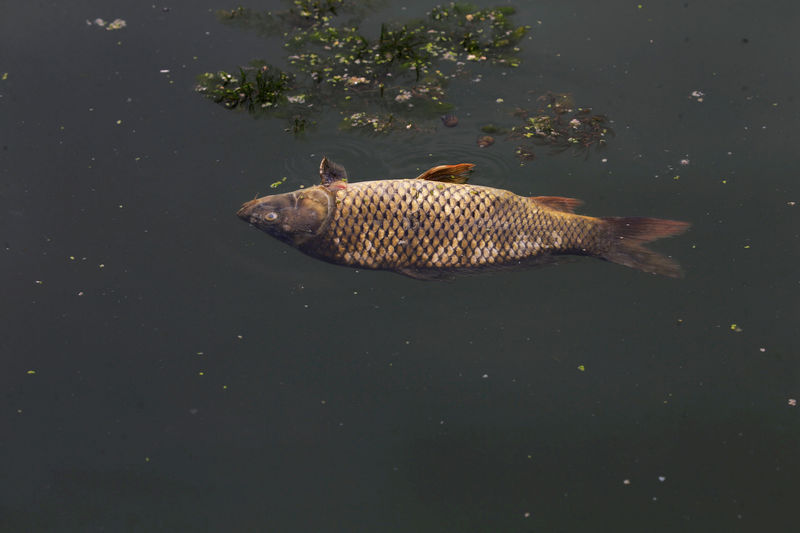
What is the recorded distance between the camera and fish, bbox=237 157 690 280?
13.2 ft

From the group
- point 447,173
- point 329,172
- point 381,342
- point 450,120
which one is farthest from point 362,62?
point 381,342

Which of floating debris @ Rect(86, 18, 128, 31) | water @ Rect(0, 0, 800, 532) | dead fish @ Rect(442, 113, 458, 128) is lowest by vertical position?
water @ Rect(0, 0, 800, 532)

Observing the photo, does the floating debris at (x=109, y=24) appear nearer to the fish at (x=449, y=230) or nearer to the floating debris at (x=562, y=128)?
the fish at (x=449, y=230)

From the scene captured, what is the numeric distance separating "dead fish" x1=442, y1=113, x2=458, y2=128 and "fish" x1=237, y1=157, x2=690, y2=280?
91 centimetres

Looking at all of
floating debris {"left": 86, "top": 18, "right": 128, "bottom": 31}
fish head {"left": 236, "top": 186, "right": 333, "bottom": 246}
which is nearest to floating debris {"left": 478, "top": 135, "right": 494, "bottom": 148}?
fish head {"left": 236, "top": 186, "right": 333, "bottom": 246}

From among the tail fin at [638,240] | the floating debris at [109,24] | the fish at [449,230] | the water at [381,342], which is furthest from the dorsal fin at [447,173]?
A: the floating debris at [109,24]

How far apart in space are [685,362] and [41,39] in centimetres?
521

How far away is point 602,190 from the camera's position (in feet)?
15.2

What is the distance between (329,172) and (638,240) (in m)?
1.80

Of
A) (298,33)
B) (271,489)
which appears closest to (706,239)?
(271,489)

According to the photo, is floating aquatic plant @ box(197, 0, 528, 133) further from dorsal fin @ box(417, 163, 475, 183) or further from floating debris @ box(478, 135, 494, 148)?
dorsal fin @ box(417, 163, 475, 183)

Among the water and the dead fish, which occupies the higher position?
the dead fish

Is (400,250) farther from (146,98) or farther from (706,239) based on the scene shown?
(146,98)

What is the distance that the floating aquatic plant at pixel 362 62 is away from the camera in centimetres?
518
